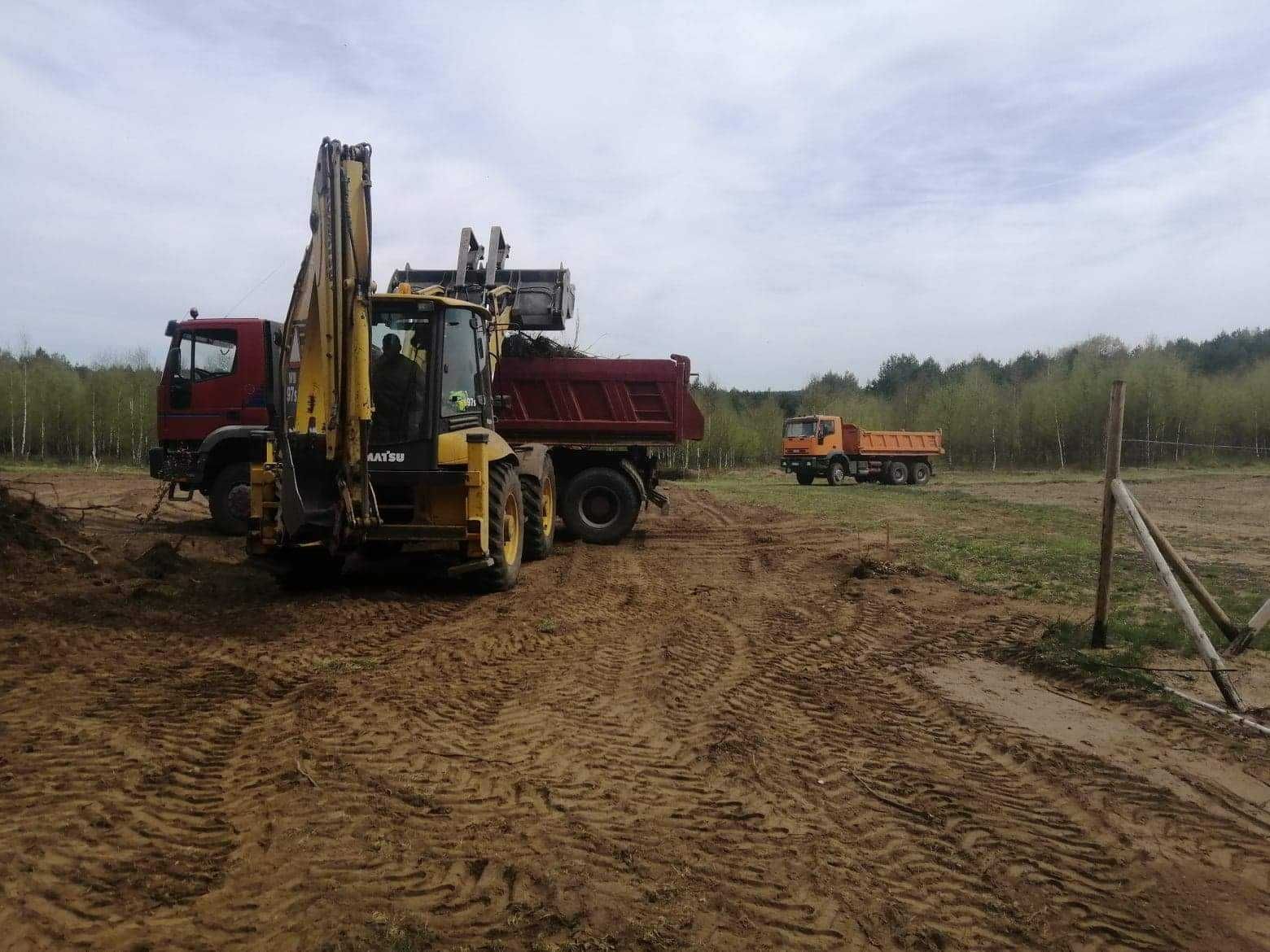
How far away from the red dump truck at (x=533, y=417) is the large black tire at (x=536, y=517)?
1052 millimetres

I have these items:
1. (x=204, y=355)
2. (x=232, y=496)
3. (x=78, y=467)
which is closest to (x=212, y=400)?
(x=204, y=355)

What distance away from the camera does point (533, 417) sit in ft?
39.8

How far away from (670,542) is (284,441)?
6986mm

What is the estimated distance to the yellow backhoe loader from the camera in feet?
23.7

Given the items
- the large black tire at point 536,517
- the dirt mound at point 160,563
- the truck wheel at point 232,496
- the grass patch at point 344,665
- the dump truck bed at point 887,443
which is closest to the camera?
the grass patch at point 344,665

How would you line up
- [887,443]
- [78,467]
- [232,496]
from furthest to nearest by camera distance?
1. [78,467]
2. [887,443]
3. [232,496]

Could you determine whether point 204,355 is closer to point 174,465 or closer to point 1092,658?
point 174,465

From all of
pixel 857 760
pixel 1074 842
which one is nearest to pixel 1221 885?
pixel 1074 842

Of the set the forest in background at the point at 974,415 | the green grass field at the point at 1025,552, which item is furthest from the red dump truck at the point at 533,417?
the forest in background at the point at 974,415

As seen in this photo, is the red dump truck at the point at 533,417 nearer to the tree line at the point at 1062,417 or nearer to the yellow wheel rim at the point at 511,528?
the yellow wheel rim at the point at 511,528

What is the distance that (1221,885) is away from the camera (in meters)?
3.15

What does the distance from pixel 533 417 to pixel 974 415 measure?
132 feet

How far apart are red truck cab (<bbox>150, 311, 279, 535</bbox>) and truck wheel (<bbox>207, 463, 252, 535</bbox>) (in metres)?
0.01

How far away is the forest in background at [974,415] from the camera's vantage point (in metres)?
34.8
